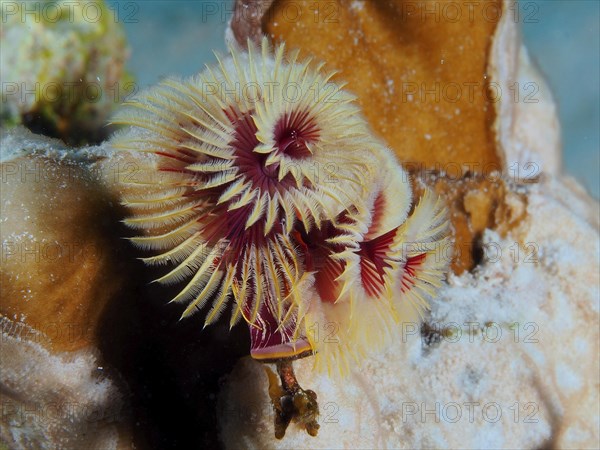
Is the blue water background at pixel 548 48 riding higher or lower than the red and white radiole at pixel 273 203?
higher

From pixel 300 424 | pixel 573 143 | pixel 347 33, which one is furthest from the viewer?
pixel 573 143

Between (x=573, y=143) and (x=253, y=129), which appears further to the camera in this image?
(x=573, y=143)

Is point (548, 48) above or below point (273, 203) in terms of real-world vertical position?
above

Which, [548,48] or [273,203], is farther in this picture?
[548,48]

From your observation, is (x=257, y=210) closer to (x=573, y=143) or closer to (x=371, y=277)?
(x=371, y=277)

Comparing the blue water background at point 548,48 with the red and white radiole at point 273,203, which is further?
the blue water background at point 548,48

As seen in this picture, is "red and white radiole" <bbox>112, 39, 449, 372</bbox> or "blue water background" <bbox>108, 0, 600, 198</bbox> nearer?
"red and white radiole" <bbox>112, 39, 449, 372</bbox>

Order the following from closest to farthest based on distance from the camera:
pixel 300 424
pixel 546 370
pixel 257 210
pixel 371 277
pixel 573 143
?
pixel 257 210 < pixel 371 277 < pixel 300 424 < pixel 546 370 < pixel 573 143

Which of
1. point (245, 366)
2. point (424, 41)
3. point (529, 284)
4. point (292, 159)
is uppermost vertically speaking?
point (424, 41)

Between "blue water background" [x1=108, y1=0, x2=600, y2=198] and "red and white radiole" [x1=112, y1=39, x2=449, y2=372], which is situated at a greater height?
"blue water background" [x1=108, y1=0, x2=600, y2=198]

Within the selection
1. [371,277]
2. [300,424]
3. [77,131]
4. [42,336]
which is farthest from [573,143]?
[42,336]

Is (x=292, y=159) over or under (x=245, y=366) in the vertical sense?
over
